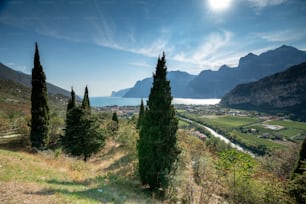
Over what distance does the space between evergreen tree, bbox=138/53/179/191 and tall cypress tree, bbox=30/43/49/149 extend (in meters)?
16.7

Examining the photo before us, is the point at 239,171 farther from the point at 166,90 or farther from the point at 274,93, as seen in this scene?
the point at 274,93

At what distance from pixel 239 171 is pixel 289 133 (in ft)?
279

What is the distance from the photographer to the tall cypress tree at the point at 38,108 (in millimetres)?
21938

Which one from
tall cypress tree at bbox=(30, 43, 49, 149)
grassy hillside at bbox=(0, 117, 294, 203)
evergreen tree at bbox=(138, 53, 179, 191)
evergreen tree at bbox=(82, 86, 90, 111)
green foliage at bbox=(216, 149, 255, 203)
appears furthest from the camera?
evergreen tree at bbox=(82, 86, 90, 111)

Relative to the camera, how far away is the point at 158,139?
11547 millimetres

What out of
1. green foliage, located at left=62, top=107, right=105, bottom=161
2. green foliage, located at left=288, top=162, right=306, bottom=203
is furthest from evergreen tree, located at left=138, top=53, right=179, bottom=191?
green foliage, located at left=62, top=107, right=105, bottom=161

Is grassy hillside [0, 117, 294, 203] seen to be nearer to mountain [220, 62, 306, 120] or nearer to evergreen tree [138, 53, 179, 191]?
evergreen tree [138, 53, 179, 191]

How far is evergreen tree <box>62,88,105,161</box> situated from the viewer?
2225 centimetres

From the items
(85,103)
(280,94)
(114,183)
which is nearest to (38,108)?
(85,103)

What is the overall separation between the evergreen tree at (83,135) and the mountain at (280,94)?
432 feet

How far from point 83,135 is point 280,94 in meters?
174

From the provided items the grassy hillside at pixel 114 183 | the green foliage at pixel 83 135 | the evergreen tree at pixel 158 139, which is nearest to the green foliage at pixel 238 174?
the grassy hillside at pixel 114 183

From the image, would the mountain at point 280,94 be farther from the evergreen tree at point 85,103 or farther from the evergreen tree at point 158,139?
the evergreen tree at point 158,139

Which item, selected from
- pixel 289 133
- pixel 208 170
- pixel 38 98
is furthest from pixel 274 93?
pixel 38 98
